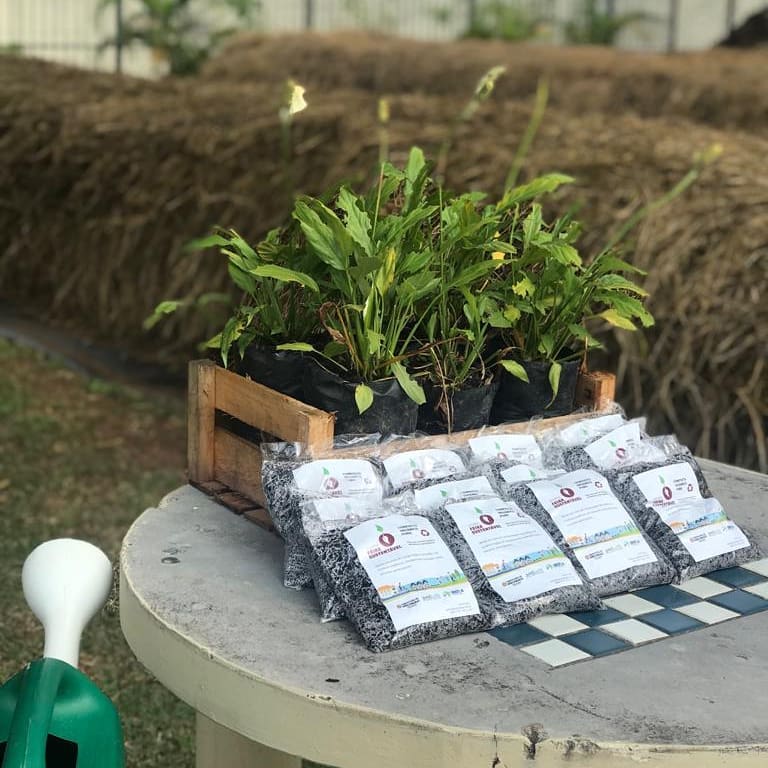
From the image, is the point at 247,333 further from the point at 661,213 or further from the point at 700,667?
the point at 661,213

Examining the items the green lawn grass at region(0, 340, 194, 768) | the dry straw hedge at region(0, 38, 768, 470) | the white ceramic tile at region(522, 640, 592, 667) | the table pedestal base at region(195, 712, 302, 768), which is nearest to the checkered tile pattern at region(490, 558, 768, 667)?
the white ceramic tile at region(522, 640, 592, 667)

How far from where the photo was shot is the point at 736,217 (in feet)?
9.80

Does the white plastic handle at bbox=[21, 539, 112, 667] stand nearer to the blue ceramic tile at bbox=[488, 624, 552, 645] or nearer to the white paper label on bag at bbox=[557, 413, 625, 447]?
the blue ceramic tile at bbox=[488, 624, 552, 645]

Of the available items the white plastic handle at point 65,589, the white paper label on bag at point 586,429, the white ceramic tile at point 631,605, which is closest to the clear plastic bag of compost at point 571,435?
the white paper label on bag at point 586,429

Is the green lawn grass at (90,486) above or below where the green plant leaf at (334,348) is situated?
below

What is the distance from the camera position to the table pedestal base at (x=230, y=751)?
1508 mm

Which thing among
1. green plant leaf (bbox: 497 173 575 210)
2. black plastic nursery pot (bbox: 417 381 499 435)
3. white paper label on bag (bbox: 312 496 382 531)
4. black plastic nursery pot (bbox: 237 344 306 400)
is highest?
green plant leaf (bbox: 497 173 575 210)

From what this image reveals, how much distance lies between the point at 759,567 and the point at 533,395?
14.2 inches

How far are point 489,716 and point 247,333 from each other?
2.28ft

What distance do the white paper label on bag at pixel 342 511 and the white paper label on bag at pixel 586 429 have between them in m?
0.33

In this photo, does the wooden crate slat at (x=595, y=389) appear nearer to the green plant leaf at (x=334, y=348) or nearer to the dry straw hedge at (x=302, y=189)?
the green plant leaf at (x=334, y=348)

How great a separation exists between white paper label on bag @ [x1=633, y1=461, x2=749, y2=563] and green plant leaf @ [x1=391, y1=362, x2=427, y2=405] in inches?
11.1

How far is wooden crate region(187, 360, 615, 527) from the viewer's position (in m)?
1.49

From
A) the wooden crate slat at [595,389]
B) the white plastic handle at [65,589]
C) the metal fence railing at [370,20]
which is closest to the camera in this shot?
the white plastic handle at [65,589]
